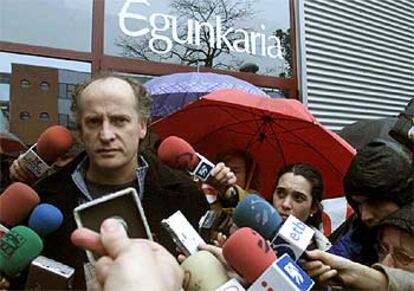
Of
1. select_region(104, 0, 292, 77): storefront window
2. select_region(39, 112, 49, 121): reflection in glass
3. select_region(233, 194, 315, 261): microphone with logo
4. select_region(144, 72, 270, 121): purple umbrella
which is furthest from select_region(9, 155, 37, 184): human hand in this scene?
select_region(104, 0, 292, 77): storefront window

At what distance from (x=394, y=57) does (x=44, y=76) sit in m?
3.20

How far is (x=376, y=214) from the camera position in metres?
1.42

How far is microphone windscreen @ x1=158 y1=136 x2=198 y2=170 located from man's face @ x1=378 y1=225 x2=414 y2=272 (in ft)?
1.66

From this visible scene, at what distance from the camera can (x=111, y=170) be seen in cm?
144

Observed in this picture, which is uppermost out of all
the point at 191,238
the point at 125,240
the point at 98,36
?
the point at 98,36

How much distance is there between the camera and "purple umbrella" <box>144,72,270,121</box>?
2855 mm

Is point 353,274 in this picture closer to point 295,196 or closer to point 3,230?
point 3,230

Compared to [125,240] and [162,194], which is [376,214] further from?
[125,240]

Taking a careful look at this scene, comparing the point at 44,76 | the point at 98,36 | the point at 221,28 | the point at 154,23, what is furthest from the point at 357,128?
the point at 44,76

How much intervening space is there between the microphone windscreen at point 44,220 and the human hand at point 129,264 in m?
0.59

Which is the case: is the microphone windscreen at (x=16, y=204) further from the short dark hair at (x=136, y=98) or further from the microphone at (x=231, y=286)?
the microphone at (x=231, y=286)

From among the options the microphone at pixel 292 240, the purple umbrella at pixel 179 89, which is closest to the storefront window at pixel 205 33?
the purple umbrella at pixel 179 89

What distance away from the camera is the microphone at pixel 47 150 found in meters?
1.54

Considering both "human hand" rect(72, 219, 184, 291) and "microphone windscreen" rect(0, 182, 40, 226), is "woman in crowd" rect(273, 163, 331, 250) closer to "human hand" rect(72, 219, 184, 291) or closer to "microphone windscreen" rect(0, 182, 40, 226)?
"microphone windscreen" rect(0, 182, 40, 226)
